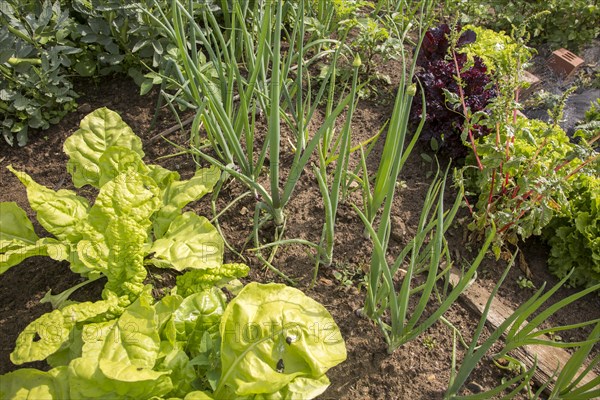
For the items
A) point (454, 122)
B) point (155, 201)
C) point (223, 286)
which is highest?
point (454, 122)

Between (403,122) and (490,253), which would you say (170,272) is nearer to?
(403,122)

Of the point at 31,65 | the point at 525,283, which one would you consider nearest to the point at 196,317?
the point at 525,283

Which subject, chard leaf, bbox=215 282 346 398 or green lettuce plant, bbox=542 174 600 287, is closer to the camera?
chard leaf, bbox=215 282 346 398

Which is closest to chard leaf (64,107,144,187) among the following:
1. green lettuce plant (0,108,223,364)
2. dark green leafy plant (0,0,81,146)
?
green lettuce plant (0,108,223,364)

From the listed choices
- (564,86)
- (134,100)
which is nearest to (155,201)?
(134,100)

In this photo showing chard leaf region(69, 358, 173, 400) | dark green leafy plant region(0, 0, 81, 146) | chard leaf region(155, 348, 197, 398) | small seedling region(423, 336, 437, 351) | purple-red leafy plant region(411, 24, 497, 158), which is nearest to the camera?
chard leaf region(69, 358, 173, 400)

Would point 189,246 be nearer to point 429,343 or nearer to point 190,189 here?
point 190,189

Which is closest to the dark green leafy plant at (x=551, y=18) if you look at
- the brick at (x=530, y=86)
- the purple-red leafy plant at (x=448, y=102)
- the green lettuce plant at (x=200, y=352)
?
the brick at (x=530, y=86)

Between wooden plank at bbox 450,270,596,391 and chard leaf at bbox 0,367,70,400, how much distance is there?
52.7 inches

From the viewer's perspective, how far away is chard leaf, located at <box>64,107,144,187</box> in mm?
1720

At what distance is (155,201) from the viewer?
5.07 ft

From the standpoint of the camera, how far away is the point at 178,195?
167 cm

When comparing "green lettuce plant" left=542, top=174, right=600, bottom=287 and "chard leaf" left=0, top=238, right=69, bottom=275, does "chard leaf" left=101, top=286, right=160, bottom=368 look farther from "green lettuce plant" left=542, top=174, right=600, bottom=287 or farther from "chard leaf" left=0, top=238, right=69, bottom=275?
"green lettuce plant" left=542, top=174, right=600, bottom=287

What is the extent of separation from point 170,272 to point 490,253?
127cm
